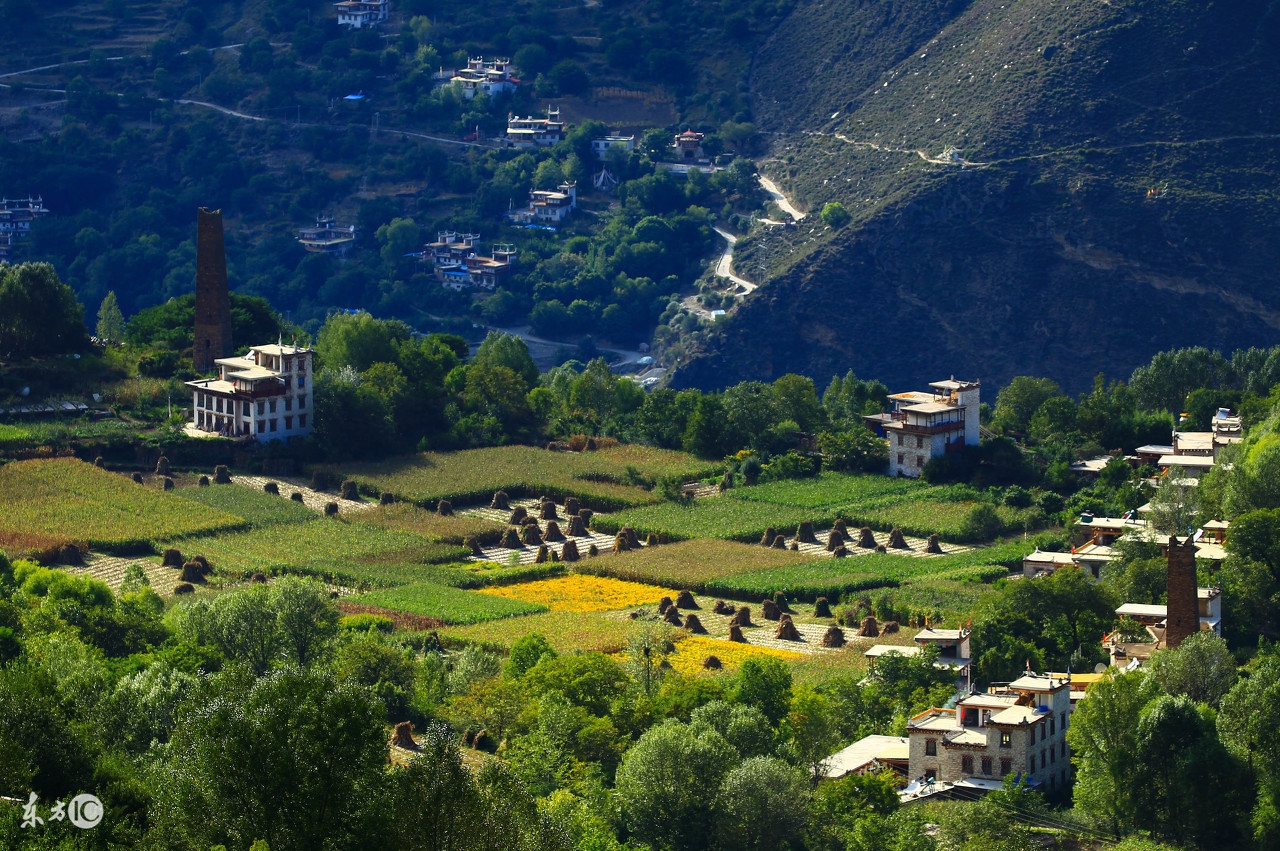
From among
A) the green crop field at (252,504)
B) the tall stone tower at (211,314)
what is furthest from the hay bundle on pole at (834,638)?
the tall stone tower at (211,314)

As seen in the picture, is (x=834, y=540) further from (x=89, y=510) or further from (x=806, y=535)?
(x=89, y=510)

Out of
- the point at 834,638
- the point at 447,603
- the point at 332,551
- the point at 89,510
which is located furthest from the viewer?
the point at 89,510

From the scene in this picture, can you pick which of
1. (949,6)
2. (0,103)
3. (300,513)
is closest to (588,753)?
(300,513)

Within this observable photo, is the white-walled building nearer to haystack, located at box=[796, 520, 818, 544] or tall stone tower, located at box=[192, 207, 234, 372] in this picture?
tall stone tower, located at box=[192, 207, 234, 372]

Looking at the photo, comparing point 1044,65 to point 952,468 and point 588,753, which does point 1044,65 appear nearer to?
point 952,468
